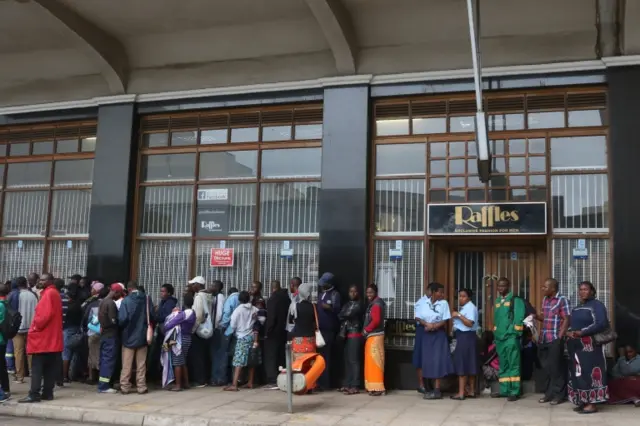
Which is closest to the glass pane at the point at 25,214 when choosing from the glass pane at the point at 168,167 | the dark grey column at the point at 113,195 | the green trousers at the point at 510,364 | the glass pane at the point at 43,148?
the glass pane at the point at 43,148

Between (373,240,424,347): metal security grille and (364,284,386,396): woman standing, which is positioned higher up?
(373,240,424,347): metal security grille

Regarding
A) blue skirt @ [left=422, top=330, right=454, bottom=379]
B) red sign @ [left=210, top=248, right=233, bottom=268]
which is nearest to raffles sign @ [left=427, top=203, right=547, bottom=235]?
blue skirt @ [left=422, top=330, right=454, bottom=379]

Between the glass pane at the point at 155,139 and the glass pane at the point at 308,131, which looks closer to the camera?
the glass pane at the point at 308,131

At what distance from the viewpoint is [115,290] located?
1003cm

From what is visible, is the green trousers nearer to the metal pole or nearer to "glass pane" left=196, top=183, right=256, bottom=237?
the metal pole

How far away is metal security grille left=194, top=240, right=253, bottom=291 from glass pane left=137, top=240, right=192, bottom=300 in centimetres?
27

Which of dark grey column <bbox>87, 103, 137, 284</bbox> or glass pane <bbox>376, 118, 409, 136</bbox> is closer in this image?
glass pane <bbox>376, 118, 409, 136</bbox>

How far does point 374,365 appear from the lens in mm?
9680

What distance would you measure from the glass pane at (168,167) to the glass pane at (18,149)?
285cm

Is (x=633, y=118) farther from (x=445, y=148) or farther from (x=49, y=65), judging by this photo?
(x=49, y=65)

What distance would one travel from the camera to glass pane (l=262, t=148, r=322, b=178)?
11.3 metres

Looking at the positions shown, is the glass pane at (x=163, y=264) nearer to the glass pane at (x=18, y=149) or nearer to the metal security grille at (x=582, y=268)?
the glass pane at (x=18, y=149)

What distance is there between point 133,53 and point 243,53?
231cm

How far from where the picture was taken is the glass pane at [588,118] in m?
10.0
